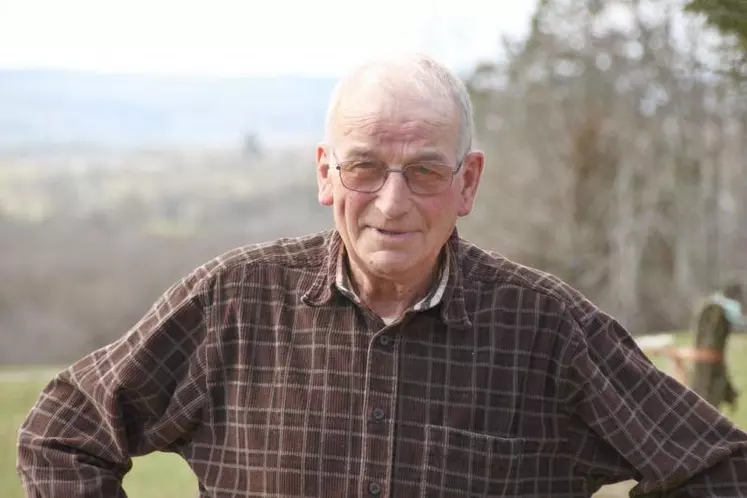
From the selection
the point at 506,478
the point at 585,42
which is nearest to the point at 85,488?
the point at 506,478

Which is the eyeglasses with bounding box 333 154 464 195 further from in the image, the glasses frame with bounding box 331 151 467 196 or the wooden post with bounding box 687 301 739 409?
the wooden post with bounding box 687 301 739 409

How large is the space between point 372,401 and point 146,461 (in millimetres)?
3582

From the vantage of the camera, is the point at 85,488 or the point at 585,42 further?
the point at 585,42

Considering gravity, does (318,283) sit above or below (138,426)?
above

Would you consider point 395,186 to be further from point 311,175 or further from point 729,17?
point 311,175

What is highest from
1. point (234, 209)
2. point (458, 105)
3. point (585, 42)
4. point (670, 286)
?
point (585, 42)

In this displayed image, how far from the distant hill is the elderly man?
4.86 meters

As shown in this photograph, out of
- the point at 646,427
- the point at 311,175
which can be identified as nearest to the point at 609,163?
the point at 311,175

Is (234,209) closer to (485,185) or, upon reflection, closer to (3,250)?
(3,250)

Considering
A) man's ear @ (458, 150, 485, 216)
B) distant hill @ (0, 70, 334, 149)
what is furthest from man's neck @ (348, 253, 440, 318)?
distant hill @ (0, 70, 334, 149)

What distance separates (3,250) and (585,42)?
563 cm

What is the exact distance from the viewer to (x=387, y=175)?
4.64 ft

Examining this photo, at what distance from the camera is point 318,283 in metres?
1.57

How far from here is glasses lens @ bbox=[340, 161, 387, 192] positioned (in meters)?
1.41
